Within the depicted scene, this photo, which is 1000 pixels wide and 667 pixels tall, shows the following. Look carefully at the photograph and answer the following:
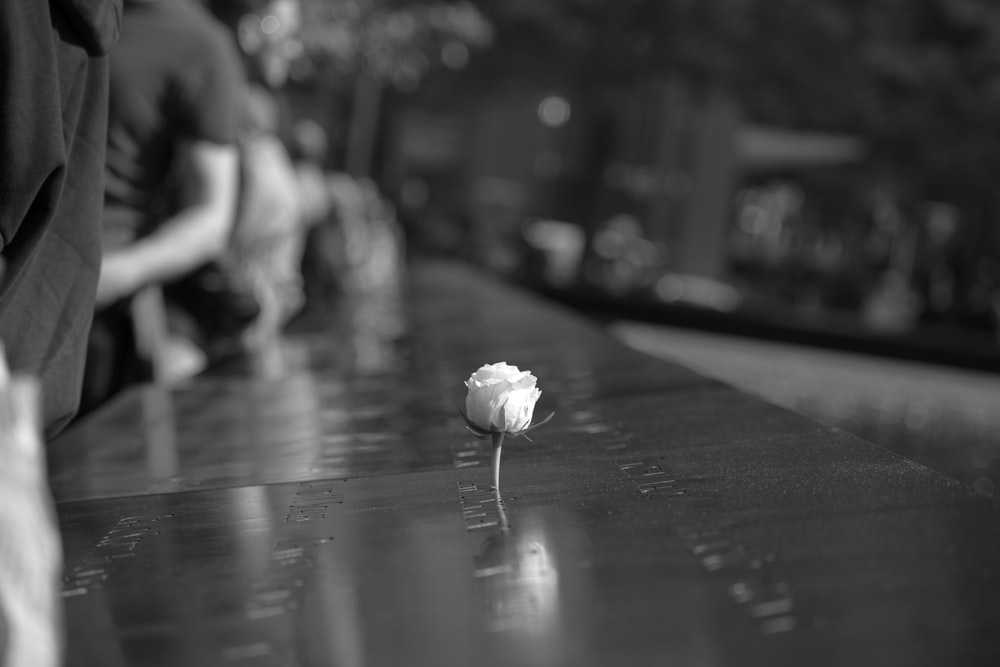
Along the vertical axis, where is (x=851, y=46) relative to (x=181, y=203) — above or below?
above

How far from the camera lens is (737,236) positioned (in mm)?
22016

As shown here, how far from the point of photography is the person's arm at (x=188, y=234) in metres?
2.69

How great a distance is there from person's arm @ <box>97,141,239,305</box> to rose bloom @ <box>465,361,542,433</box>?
1.60m

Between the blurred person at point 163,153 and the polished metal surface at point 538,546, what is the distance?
0.70 metres

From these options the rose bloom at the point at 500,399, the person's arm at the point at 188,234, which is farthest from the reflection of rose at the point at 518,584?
the person's arm at the point at 188,234

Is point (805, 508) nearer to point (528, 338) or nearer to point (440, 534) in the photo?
point (440, 534)

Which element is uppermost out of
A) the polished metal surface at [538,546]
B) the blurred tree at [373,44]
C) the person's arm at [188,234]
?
the blurred tree at [373,44]

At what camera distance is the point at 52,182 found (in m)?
1.42

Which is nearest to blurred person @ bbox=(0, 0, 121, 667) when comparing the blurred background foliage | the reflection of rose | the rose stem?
the reflection of rose

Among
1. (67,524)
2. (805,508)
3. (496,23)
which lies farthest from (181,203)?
(496,23)

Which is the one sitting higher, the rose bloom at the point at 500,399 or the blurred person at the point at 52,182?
the blurred person at the point at 52,182

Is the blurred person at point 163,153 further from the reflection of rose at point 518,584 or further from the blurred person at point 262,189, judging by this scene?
the reflection of rose at point 518,584

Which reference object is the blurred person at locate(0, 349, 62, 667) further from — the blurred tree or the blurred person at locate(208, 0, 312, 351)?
the blurred tree

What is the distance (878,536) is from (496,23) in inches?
498
